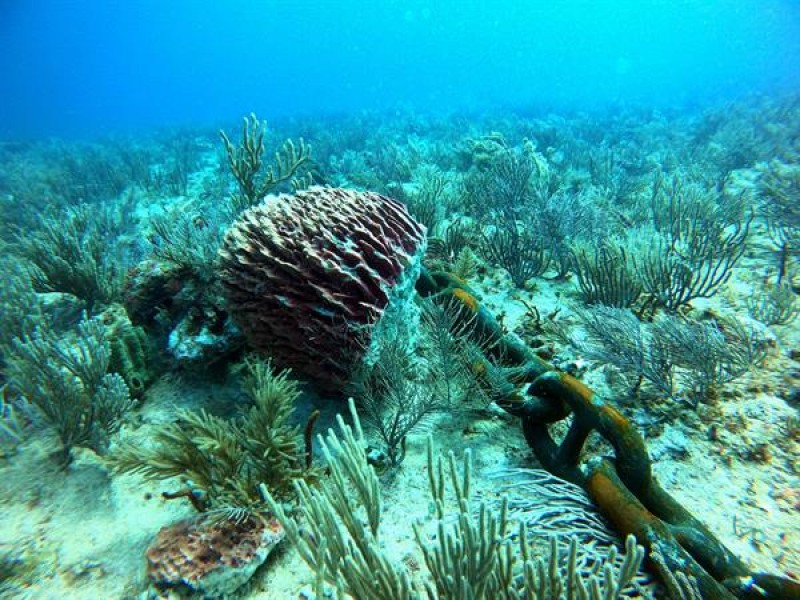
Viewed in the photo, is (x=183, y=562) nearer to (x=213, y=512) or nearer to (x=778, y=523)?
(x=213, y=512)

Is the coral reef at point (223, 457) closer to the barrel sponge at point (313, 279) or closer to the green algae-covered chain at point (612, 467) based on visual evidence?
the barrel sponge at point (313, 279)

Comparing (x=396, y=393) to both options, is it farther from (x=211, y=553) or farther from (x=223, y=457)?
(x=211, y=553)

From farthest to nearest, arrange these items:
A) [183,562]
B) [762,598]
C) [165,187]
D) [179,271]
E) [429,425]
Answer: [165,187]
[179,271]
[429,425]
[183,562]
[762,598]

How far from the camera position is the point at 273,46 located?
150000 mm

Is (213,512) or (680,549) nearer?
(680,549)

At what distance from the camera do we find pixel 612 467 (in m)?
2.01

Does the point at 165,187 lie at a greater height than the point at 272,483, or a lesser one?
greater

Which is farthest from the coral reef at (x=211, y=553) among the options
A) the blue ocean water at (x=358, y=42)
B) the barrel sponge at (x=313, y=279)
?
the blue ocean water at (x=358, y=42)

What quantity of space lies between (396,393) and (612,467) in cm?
139

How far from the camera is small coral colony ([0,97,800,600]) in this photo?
60.9 inches

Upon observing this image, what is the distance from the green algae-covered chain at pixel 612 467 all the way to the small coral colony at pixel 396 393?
12mm

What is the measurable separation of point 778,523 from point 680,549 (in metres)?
1.01

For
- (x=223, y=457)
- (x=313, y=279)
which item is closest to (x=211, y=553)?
(x=223, y=457)

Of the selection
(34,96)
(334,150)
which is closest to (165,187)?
(334,150)
